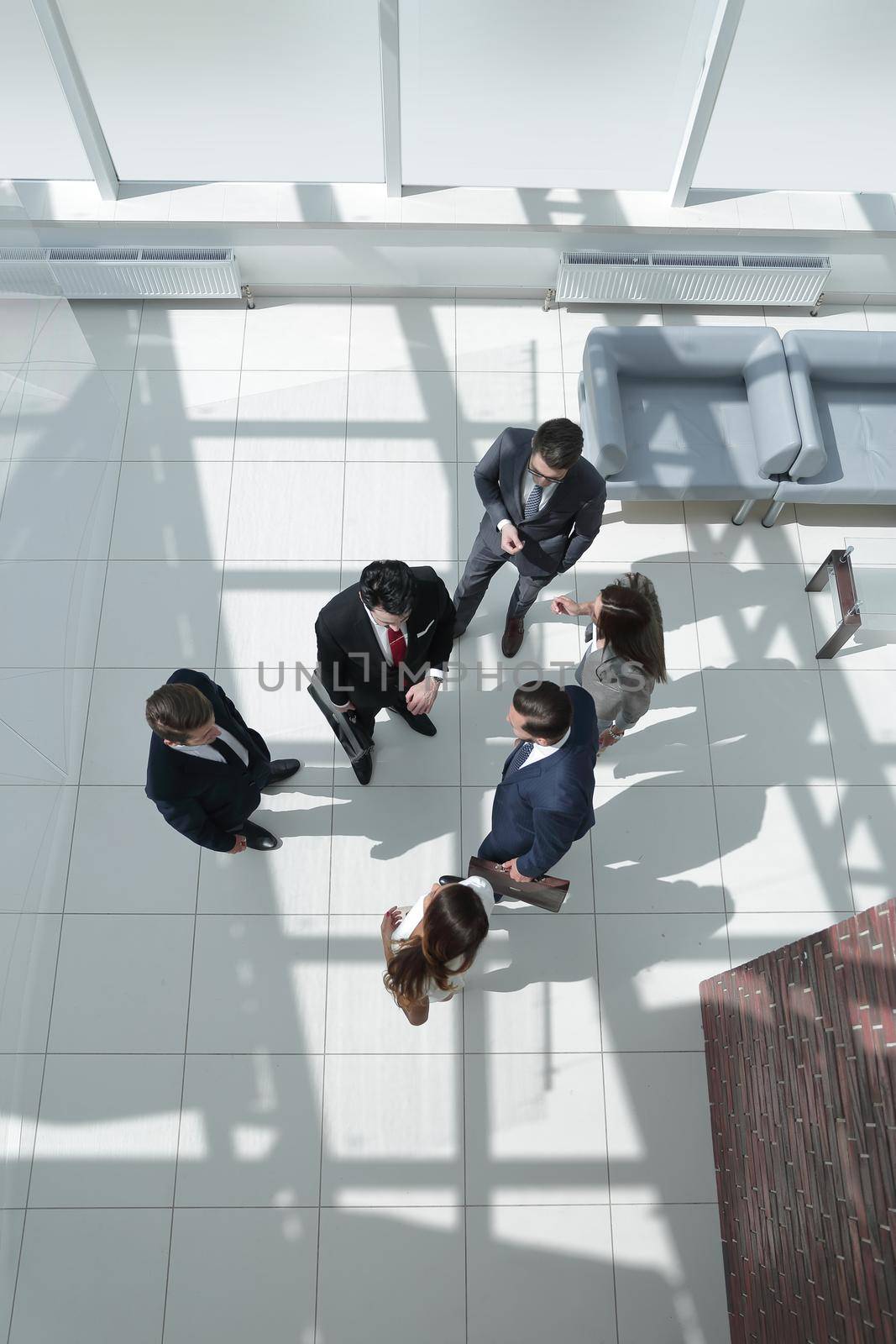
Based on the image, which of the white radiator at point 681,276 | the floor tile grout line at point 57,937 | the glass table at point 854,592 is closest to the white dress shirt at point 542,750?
the glass table at point 854,592

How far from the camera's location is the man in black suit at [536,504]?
3508mm

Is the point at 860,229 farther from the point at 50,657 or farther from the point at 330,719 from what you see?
Answer: the point at 50,657

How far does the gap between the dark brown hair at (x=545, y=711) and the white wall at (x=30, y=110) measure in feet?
15.1

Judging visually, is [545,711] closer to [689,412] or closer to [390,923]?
[390,923]

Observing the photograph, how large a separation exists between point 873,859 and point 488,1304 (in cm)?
280

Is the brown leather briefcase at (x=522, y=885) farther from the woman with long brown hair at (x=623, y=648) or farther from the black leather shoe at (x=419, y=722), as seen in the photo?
the black leather shoe at (x=419, y=722)

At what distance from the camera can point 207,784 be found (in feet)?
11.3

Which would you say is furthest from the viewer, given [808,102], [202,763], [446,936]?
[808,102]

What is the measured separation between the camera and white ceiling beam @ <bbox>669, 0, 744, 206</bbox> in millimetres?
4574

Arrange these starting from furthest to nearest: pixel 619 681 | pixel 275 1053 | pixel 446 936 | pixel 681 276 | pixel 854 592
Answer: pixel 681 276
pixel 854 592
pixel 275 1053
pixel 619 681
pixel 446 936

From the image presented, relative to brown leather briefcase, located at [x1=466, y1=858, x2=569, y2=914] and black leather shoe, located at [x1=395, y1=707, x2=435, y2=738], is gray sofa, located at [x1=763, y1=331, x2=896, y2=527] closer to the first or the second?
black leather shoe, located at [x1=395, y1=707, x2=435, y2=738]

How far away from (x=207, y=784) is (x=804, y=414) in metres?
3.87

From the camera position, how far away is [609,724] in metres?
4.30

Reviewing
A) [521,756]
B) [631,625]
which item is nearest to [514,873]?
[521,756]
